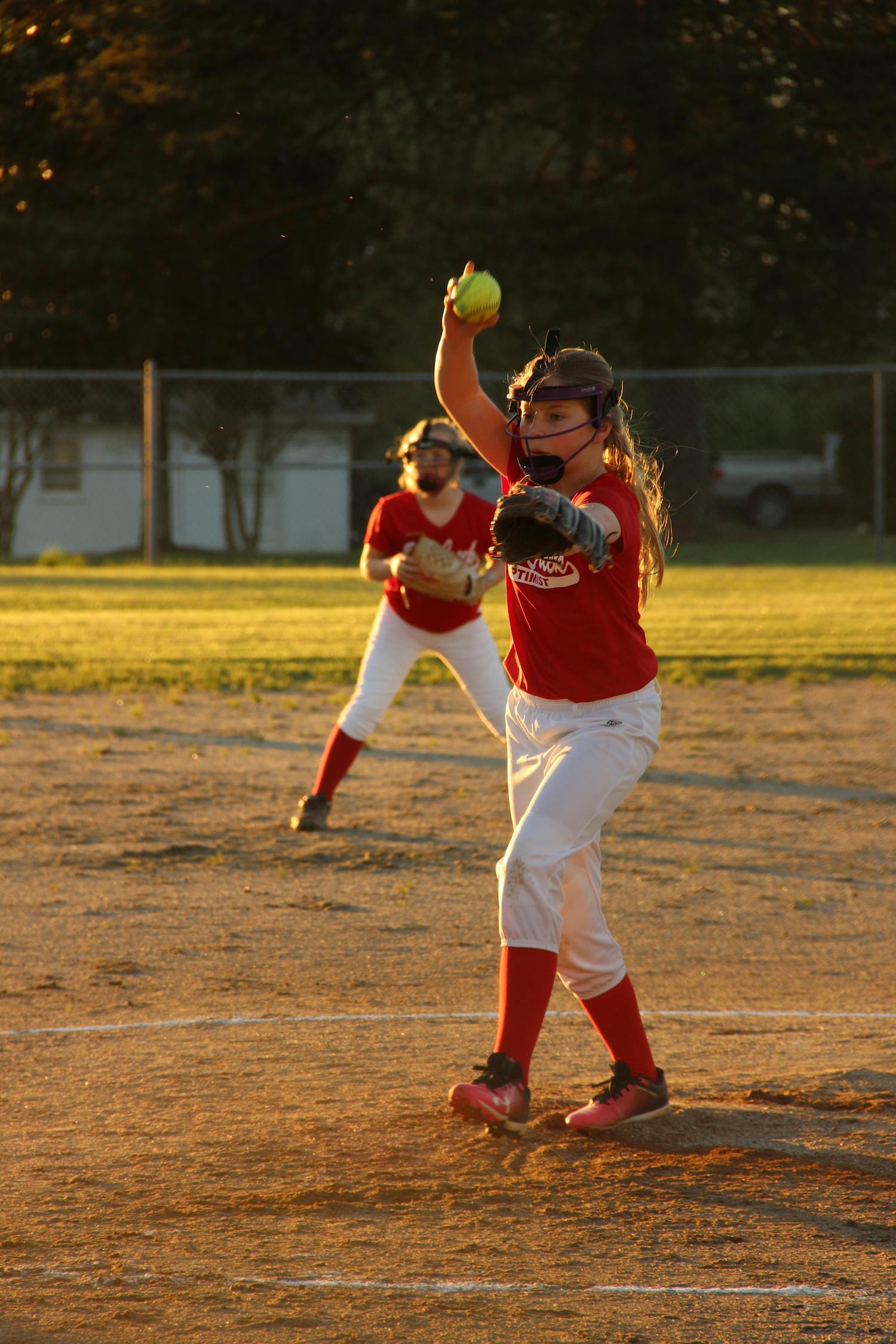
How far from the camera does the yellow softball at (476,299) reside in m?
4.30

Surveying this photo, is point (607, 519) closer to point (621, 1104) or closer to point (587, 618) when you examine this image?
point (587, 618)

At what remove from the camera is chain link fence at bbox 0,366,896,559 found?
2847cm

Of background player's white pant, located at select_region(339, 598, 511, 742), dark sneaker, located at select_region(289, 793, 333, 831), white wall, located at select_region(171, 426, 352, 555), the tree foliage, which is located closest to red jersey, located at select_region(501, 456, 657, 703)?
background player's white pant, located at select_region(339, 598, 511, 742)

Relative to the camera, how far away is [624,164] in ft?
103

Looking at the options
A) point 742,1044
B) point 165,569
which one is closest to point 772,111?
point 165,569

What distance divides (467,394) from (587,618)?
0.75 metres

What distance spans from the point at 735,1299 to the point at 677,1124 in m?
1.00

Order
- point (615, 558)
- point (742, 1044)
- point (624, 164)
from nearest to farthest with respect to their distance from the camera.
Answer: point (615, 558) → point (742, 1044) → point (624, 164)

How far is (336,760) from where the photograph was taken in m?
8.14

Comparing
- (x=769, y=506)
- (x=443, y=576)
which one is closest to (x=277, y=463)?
(x=769, y=506)

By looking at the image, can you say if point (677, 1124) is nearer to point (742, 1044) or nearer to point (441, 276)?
point (742, 1044)

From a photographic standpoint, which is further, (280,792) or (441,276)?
(441,276)

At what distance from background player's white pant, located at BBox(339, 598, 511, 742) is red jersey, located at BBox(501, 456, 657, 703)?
394 centimetres

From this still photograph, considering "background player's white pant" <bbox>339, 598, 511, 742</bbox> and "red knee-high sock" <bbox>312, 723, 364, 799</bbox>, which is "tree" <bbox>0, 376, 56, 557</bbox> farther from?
"red knee-high sock" <bbox>312, 723, 364, 799</bbox>
